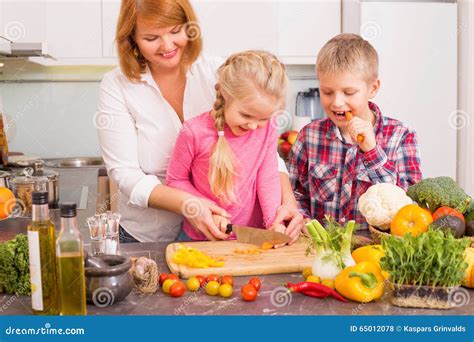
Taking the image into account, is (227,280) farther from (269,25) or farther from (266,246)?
(269,25)

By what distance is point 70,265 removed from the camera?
1.31 meters

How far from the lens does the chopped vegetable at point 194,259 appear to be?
168 centimetres

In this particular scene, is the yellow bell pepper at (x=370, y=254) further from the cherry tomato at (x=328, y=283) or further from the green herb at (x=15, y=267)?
the green herb at (x=15, y=267)

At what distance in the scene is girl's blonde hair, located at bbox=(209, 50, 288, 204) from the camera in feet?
6.59

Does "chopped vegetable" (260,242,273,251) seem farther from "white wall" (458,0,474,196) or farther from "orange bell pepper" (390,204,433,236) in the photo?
"white wall" (458,0,474,196)

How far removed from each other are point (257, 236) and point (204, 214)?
0.18 metres

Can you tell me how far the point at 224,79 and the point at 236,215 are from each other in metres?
0.47

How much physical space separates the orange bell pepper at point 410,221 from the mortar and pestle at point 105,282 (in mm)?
697

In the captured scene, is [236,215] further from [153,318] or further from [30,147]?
[30,147]

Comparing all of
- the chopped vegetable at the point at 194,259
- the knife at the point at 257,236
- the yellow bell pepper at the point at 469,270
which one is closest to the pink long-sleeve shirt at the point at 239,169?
the knife at the point at 257,236

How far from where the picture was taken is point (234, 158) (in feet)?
6.98

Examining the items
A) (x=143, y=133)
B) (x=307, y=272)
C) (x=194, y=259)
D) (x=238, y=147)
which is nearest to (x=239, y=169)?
(x=238, y=147)

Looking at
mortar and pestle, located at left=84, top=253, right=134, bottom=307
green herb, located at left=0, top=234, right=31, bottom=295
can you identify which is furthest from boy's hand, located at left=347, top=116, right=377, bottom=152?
green herb, located at left=0, top=234, right=31, bottom=295

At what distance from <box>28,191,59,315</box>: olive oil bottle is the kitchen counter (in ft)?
0.26
